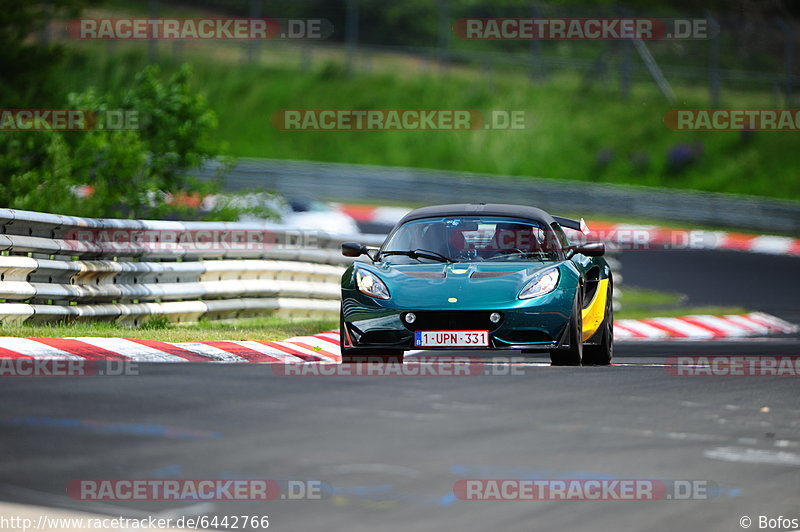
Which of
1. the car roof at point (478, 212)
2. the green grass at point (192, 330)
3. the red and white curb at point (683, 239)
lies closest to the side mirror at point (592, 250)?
the car roof at point (478, 212)

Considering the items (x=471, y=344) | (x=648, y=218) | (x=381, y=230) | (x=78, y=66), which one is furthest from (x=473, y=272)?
(x=78, y=66)

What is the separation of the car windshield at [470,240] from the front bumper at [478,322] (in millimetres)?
933

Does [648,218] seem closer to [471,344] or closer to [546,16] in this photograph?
[546,16]

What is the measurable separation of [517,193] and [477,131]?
781cm

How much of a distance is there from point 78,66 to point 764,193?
74.2ft

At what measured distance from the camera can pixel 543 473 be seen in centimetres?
699

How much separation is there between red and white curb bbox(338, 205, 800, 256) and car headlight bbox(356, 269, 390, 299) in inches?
781

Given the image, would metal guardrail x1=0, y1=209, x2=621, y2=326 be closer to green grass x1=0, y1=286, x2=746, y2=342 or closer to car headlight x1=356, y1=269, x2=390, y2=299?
green grass x1=0, y1=286, x2=746, y2=342

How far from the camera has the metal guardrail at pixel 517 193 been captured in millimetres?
36656

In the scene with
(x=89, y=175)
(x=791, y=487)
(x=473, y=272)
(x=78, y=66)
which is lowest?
(x=791, y=487)

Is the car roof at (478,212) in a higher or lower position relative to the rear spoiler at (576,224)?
higher

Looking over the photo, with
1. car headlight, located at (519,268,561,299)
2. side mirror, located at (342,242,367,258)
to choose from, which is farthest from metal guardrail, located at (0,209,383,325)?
car headlight, located at (519,268,561,299)

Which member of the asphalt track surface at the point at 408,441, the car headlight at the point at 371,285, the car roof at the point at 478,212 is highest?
the car roof at the point at 478,212

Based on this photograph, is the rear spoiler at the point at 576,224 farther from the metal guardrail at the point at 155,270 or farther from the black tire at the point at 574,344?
the metal guardrail at the point at 155,270
